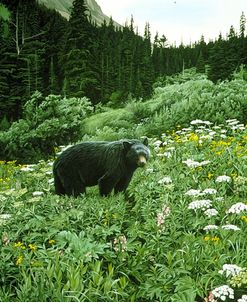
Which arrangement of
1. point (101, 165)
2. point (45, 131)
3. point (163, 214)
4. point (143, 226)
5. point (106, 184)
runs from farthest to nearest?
point (45, 131) → point (101, 165) → point (106, 184) → point (163, 214) → point (143, 226)

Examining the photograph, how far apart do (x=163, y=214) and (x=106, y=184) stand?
110 cm

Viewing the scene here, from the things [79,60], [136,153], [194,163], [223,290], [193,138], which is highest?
[79,60]

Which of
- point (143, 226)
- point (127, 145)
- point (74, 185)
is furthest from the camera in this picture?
point (74, 185)

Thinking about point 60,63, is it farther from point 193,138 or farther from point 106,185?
point 106,185

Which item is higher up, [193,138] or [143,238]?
[193,138]

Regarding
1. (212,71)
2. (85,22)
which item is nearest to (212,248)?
(85,22)

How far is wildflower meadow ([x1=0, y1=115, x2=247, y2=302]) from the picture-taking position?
4262 millimetres

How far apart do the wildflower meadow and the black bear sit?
0.23 metres

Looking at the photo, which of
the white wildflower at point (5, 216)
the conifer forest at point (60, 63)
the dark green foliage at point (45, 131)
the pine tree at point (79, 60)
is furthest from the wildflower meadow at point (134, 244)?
the pine tree at point (79, 60)

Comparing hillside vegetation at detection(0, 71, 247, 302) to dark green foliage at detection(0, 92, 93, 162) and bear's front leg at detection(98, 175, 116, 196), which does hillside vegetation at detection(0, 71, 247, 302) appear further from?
dark green foliage at detection(0, 92, 93, 162)

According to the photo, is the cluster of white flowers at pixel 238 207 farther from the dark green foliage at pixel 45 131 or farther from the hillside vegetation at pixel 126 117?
the dark green foliage at pixel 45 131

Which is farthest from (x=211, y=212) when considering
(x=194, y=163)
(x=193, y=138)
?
(x=193, y=138)

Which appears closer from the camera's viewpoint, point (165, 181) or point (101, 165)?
point (101, 165)

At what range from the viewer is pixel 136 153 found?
20.7 ft
